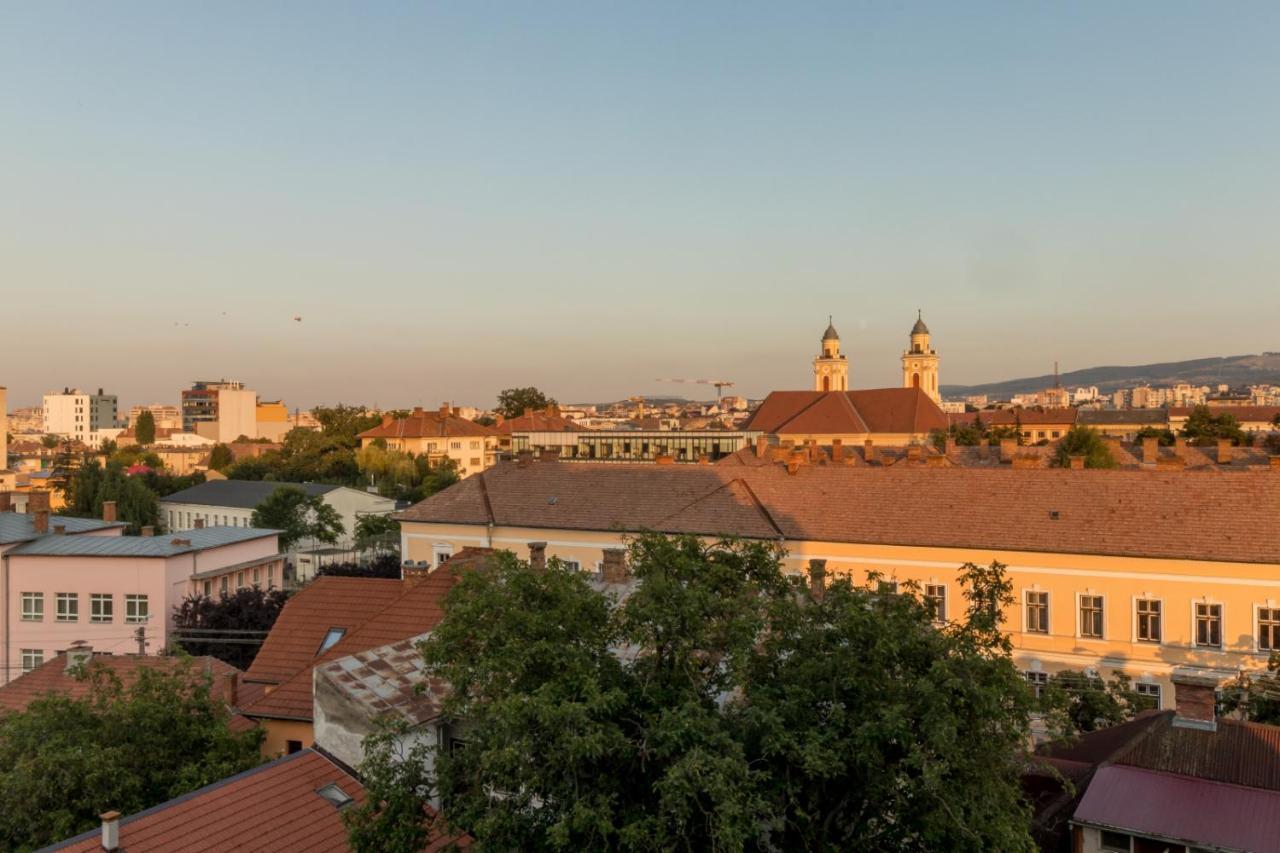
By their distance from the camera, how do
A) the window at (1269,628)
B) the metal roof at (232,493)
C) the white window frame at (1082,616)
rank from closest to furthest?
the window at (1269,628)
the white window frame at (1082,616)
the metal roof at (232,493)

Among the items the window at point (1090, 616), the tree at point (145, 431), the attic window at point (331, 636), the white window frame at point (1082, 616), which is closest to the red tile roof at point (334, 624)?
the attic window at point (331, 636)

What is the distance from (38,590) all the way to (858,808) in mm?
41516

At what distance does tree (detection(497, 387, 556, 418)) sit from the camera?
154500 millimetres

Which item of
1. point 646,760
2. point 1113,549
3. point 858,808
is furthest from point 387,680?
point 1113,549

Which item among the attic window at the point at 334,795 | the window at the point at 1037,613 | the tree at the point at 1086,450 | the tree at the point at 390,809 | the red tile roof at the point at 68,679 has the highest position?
the tree at the point at 1086,450

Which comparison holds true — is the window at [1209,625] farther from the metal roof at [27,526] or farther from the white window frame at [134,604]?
the metal roof at [27,526]

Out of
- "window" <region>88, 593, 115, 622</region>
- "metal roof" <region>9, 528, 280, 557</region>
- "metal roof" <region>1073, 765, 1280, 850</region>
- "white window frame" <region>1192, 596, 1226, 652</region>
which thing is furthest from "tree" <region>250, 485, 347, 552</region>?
"metal roof" <region>1073, 765, 1280, 850</region>

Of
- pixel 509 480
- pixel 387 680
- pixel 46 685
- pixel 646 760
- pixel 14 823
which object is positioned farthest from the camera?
pixel 509 480

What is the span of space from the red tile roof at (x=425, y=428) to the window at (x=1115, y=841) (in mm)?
103568

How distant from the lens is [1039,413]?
167m

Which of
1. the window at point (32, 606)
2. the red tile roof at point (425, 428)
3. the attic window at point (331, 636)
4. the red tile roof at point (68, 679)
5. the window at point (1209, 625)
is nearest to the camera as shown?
the red tile roof at point (68, 679)

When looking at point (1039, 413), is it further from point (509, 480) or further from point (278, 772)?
point (278, 772)

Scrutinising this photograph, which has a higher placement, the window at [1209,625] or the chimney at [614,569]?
the chimney at [614,569]

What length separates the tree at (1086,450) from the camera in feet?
178
